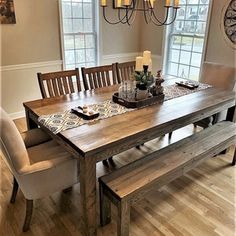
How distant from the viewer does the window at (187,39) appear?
3.79 meters

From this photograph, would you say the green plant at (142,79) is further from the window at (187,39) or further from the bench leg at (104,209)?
the window at (187,39)

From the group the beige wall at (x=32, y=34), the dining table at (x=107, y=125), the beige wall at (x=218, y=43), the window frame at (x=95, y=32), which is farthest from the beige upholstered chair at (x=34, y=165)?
the beige wall at (x=218, y=43)

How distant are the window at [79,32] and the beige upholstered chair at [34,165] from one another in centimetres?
241

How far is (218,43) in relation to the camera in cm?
360

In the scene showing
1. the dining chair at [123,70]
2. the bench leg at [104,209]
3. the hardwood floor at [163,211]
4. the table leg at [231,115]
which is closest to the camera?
the bench leg at [104,209]

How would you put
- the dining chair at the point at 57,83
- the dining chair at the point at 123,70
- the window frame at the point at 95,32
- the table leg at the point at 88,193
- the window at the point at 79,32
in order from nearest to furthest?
the table leg at the point at 88,193, the dining chair at the point at 57,83, the dining chair at the point at 123,70, the window frame at the point at 95,32, the window at the point at 79,32

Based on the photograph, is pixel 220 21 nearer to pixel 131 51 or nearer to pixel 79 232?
pixel 131 51

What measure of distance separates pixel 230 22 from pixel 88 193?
3.13m

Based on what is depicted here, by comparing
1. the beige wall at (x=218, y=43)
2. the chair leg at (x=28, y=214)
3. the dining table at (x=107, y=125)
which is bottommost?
the chair leg at (x=28, y=214)

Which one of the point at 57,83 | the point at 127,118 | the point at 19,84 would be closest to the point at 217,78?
the point at 127,118

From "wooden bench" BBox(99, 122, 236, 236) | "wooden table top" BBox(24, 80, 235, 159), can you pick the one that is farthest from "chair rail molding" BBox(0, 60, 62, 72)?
"wooden bench" BBox(99, 122, 236, 236)

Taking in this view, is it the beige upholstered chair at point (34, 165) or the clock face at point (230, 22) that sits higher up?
the clock face at point (230, 22)

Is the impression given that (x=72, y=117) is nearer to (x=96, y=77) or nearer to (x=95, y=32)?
(x=96, y=77)

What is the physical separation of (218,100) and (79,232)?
69.9 inches
